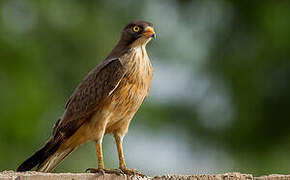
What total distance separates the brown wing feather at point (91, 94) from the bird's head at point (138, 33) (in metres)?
0.29

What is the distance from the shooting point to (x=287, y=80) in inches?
429

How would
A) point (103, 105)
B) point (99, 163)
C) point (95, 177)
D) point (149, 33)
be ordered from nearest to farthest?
point (95, 177) → point (99, 163) → point (103, 105) → point (149, 33)

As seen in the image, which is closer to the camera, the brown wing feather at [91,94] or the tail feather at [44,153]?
the tail feather at [44,153]

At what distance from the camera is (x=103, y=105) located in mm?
5414

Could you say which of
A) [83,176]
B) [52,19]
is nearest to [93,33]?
[52,19]

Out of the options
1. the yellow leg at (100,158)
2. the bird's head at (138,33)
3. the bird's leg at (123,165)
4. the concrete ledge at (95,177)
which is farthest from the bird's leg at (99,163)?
the bird's head at (138,33)

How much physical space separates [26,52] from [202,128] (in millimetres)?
3378

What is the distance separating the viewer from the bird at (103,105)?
213 inches

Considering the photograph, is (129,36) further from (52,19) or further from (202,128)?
(52,19)

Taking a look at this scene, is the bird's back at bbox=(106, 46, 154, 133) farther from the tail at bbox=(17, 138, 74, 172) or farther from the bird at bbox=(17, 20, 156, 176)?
the tail at bbox=(17, 138, 74, 172)

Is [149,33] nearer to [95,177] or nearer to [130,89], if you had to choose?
[130,89]

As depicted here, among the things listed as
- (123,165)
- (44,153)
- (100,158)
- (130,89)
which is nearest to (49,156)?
(44,153)

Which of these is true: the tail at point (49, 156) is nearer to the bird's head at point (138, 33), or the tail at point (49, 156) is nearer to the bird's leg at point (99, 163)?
the bird's leg at point (99, 163)

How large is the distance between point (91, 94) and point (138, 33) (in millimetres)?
668
